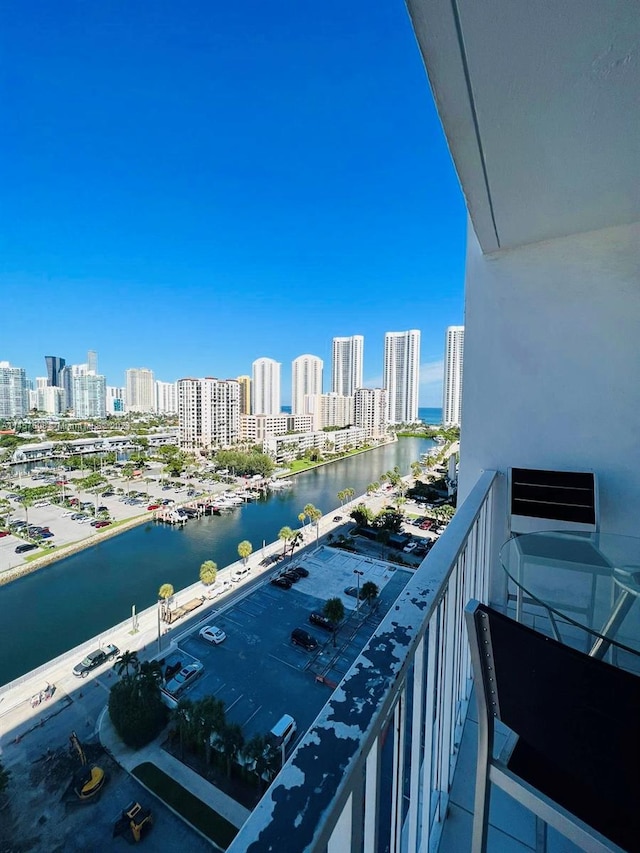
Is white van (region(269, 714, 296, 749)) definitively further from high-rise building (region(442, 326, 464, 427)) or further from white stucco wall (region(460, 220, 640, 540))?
high-rise building (region(442, 326, 464, 427))

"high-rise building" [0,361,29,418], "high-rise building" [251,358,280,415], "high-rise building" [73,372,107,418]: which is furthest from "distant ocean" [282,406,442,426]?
"high-rise building" [0,361,29,418]

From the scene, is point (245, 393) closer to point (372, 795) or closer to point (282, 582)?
point (282, 582)

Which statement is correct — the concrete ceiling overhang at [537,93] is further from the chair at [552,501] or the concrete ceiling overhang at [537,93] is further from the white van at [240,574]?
the white van at [240,574]

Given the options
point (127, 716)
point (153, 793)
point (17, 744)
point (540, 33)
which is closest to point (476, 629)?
point (540, 33)

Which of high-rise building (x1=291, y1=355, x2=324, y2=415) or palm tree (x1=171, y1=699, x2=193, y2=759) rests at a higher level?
high-rise building (x1=291, y1=355, x2=324, y2=415)

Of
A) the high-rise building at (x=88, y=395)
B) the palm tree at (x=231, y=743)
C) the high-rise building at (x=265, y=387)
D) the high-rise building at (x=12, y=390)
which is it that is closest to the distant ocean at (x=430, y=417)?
the high-rise building at (x=265, y=387)
